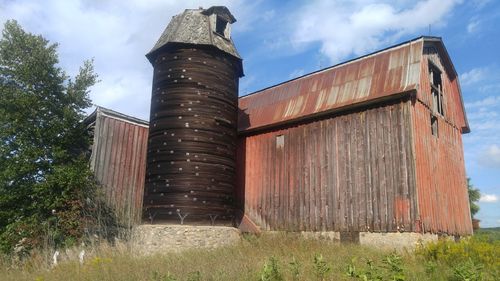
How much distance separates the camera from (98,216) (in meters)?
17.3

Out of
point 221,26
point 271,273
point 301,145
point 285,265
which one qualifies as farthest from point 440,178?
point 221,26

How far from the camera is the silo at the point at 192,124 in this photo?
1627cm

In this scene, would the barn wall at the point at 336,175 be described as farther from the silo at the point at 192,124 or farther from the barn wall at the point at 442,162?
the silo at the point at 192,124

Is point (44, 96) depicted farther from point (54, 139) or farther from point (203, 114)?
point (203, 114)

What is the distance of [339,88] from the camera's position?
17.9 metres

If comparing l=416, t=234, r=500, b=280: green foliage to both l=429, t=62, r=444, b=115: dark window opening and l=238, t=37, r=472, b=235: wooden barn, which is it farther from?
l=429, t=62, r=444, b=115: dark window opening

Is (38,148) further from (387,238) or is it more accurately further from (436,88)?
(436,88)

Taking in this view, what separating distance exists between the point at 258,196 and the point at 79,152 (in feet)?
29.3

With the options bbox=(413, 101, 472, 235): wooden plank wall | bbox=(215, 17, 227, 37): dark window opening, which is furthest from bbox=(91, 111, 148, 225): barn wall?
bbox=(413, 101, 472, 235): wooden plank wall

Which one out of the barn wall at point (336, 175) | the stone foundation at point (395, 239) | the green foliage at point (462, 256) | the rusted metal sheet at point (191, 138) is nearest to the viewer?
the green foliage at point (462, 256)

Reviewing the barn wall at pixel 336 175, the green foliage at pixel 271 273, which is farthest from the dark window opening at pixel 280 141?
the green foliage at pixel 271 273

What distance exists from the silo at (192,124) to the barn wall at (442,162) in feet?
24.8

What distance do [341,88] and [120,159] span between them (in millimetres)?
10846

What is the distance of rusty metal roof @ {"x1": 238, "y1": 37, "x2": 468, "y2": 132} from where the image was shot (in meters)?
16.0
